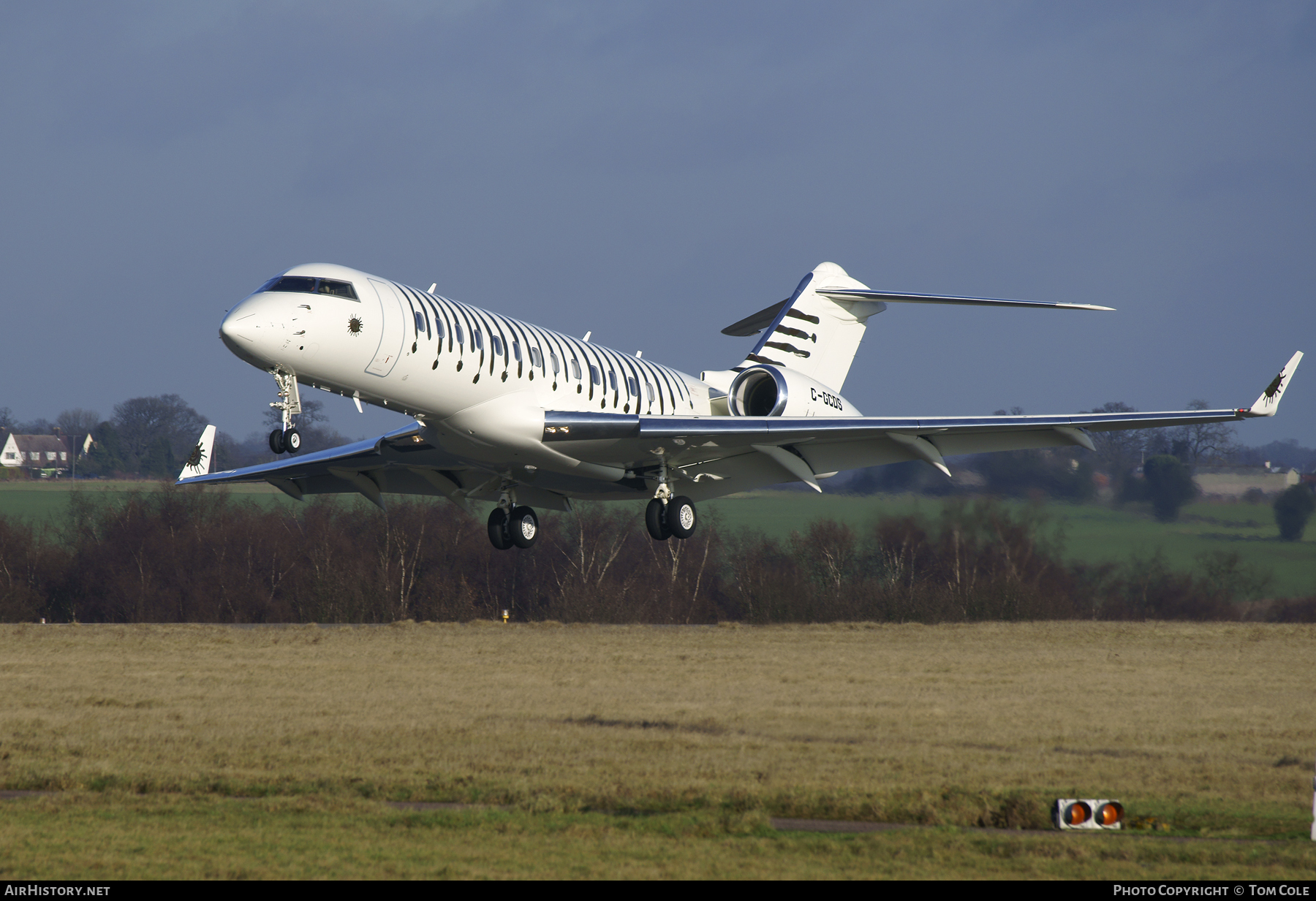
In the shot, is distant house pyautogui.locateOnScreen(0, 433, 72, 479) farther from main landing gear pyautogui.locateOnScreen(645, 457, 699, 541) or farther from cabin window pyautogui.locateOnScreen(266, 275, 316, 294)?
cabin window pyautogui.locateOnScreen(266, 275, 316, 294)

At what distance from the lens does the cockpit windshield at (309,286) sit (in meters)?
14.4

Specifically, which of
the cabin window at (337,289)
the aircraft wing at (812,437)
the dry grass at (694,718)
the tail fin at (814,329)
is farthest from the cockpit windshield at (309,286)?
the tail fin at (814,329)

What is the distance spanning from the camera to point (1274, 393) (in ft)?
49.8

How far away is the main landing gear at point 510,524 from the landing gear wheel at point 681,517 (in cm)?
263

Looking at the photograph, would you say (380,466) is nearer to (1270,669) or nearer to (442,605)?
(1270,669)

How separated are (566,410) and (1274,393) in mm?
9146

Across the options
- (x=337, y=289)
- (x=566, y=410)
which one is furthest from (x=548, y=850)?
(x=566, y=410)

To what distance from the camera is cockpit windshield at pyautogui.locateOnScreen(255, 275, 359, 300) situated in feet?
47.4

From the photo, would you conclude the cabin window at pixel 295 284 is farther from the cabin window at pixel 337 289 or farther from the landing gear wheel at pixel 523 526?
the landing gear wheel at pixel 523 526

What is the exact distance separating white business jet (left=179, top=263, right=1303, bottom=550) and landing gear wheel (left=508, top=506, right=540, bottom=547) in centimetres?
3

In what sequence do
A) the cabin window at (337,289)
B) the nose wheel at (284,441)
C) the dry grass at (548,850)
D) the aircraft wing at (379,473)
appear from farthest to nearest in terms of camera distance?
the aircraft wing at (379,473) → the cabin window at (337,289) → the nose wheel at (284,441) → the dry grass at (548,850)

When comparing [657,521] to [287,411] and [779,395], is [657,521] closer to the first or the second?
[779,395]

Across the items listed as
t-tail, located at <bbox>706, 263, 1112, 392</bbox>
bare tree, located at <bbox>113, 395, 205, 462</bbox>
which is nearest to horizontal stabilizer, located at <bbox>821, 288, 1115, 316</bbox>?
t-tail, located at <bbox>706, 263, 1112, 392</bbox>

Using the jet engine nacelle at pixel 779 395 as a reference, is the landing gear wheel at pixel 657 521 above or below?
below
